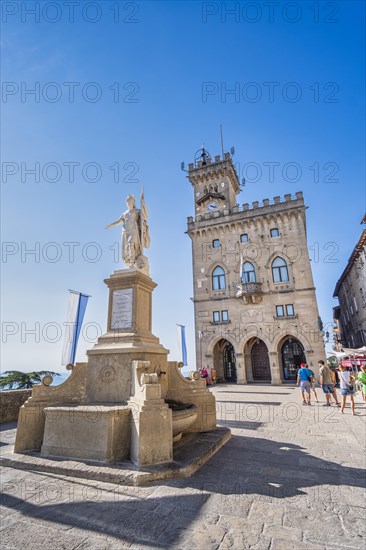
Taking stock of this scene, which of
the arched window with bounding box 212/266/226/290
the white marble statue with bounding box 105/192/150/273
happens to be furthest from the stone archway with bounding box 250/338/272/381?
the white marble statue with bounding box 105/192/150/273

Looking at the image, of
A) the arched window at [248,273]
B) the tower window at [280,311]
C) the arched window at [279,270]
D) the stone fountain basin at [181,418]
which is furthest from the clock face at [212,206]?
the stone fountain basin at [181,418]

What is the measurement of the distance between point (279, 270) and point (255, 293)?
3.28 metres

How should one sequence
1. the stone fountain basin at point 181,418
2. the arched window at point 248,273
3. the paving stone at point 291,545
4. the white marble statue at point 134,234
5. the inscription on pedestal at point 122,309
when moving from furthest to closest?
the arched window at point 248,273, the white marble statue at point 134,234, the inscription on pedestal at point 122,309, the stone fountain basin at point 181,418, the paving stone at point 291,545

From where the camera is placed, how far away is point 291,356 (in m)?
26.2

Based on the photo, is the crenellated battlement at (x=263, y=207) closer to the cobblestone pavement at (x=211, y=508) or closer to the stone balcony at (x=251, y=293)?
the stone balcony at (x=251, y=293)

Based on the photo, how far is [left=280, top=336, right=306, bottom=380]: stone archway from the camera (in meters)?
25.8

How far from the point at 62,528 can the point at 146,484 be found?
1200mm

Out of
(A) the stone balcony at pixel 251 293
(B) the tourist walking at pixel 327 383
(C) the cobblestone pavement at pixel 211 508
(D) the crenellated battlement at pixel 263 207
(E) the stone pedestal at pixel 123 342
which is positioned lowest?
(C) the cobblestone pavement at pixel 211 508

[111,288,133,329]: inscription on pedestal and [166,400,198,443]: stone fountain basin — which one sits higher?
[111,288,133,329]: inscription on pedestal

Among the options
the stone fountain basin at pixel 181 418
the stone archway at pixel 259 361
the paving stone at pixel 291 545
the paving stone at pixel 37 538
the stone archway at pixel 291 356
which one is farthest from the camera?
the stone archway at pixel 259 361

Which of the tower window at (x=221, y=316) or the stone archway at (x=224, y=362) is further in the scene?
the stone archway at (x=224, y=362)

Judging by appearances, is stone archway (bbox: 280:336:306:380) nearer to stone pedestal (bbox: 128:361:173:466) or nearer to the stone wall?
the stone wall

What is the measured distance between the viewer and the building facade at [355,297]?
2646cm

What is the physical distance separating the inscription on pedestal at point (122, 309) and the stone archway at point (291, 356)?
22525 mm
